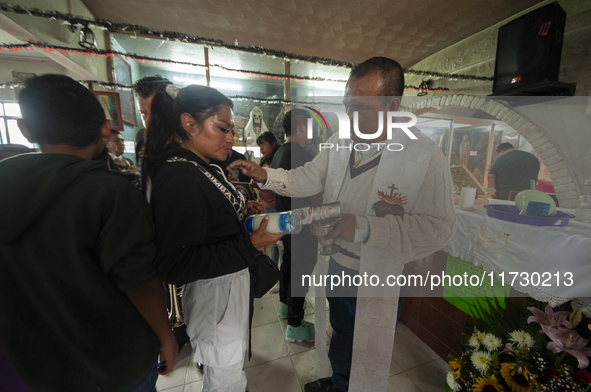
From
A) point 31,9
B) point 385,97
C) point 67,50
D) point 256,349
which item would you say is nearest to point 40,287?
point 385,97

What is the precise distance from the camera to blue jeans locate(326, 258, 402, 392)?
114cm

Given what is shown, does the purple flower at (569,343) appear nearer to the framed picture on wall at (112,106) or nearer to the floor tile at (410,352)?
the floor tile at (410,352)

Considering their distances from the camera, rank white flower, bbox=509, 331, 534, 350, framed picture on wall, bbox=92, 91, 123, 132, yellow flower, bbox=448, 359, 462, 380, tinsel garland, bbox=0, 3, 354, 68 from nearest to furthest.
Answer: white flower, bbox=509, 331, 534, 350, yellow flower, bbox=448, 359, 462, 380, tinsel garland, bbox=0, 3, 354, 68, framed picture on wall, bbox=92, 91, 123, 132

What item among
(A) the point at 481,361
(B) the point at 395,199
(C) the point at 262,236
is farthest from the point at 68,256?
(A) the point at 481,361

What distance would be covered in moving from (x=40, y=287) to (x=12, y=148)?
4.19 ft

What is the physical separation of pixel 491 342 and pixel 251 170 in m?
1.54

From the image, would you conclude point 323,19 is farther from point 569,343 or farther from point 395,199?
Answer: point 569,343

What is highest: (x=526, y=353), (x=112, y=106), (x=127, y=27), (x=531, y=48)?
(x=127, y=27)

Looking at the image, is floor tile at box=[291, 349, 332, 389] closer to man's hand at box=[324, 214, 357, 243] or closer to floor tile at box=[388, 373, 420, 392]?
floor tile at box=[388, 373, 420, 392]

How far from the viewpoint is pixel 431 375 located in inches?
62.2

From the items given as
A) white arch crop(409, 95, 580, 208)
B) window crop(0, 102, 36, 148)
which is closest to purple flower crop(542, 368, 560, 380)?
white arch crop(409, 95, 580, 208)

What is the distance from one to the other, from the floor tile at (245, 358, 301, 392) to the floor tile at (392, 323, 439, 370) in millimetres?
797

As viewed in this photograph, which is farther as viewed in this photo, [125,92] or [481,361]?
[125,92]

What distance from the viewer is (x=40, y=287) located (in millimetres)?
575
